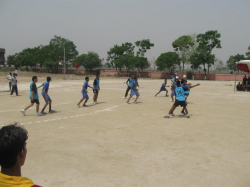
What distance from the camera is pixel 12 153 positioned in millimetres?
1817

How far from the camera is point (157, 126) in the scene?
8.27 metres

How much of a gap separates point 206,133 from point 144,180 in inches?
150

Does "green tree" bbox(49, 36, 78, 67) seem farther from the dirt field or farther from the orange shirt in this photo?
the orange shirt

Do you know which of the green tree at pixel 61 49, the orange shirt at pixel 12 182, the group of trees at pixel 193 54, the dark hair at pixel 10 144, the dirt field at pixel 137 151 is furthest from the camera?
the green tree at pixel 61 49

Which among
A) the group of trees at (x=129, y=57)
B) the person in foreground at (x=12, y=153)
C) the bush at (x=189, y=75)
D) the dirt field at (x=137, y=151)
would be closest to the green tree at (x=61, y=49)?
the group of trees at (x=129, y=57)

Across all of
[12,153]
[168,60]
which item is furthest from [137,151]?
[168,60]

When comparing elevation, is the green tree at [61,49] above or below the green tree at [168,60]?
above

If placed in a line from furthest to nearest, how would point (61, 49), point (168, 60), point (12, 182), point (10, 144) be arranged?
point (61, 49) → point (168, 60) → point (10, 144) → point (12, 182)

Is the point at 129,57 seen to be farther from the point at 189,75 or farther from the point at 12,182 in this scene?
the point at 12,182

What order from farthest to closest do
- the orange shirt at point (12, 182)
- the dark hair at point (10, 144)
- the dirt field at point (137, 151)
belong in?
the dirt field at point (137, 151) < the dark hair at point (10, 144) < the orange shirt at point (12, 182)

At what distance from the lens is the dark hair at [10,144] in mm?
1790

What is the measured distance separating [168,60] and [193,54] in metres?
5.86

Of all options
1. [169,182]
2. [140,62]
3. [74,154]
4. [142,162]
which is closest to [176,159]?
[142,162]

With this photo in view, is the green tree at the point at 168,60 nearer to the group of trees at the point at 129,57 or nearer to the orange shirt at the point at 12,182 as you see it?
the group of trees at the point at 129,57
